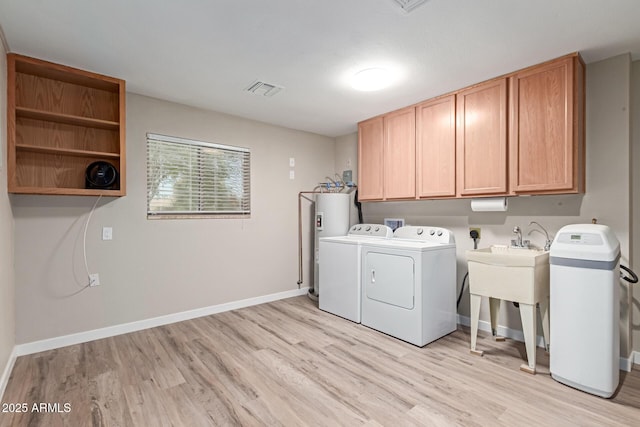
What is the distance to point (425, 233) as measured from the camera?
11.1 ft

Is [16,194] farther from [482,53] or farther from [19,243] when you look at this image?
[482,53]

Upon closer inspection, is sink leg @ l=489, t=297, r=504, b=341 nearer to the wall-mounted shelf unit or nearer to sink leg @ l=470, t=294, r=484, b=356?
sink leg @ l=470, t=294, r=484, b=356

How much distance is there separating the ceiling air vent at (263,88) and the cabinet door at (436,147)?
1.54m

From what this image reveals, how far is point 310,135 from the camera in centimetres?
465

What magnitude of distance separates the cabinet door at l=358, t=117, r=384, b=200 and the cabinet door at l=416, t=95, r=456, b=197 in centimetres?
52

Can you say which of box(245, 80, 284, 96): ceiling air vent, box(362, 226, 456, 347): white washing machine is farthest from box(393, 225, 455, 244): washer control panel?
box(245, 80, 284, 96): ceiling air vent

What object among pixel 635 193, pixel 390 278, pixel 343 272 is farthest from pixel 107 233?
→ pixel 635 193

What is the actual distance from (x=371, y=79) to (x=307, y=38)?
80 centimetres

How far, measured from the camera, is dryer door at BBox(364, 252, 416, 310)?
2.86 m

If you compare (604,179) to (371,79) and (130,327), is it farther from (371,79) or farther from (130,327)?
(130,327)

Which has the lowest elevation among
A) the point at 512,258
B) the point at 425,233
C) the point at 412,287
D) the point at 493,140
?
the point at 412,287

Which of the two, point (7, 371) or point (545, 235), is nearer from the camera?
point (7, 371)

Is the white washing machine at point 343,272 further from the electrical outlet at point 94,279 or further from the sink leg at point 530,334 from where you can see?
the electrical outlet at point 94,279

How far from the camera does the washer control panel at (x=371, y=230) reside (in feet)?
12.4
